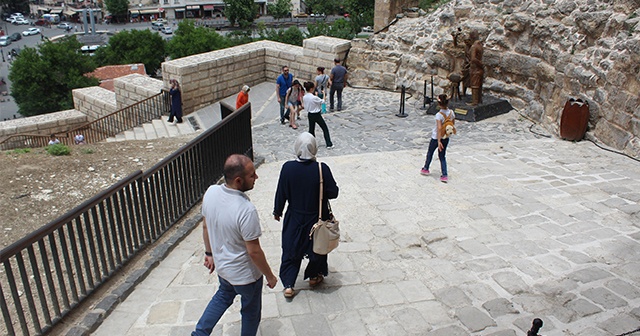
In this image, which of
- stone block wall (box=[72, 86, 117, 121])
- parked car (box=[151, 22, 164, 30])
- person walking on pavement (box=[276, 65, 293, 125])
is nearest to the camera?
person walking on pavement (box=[276, 65, 293, 125])

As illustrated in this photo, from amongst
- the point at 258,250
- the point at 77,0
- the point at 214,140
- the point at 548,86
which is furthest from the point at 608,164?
the point at 77,0

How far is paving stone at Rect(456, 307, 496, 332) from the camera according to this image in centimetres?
420

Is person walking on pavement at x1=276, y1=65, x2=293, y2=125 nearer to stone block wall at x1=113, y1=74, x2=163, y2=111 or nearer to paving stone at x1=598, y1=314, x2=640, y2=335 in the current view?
stone block wall at x1=113, y1=74, x2=163, y2=111

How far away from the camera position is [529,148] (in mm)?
9633

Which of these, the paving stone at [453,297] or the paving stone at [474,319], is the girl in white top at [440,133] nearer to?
the paving stone at [453,297]

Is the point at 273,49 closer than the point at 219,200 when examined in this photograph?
No

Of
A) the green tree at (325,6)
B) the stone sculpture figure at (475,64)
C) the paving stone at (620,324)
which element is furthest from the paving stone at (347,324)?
the green tree at (325,6)

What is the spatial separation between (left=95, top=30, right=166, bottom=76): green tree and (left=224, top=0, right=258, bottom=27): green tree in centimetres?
2825

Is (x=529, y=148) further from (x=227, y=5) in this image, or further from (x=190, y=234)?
(x=227, y=5)

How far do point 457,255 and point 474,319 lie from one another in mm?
1263

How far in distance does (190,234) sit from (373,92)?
31.6ft

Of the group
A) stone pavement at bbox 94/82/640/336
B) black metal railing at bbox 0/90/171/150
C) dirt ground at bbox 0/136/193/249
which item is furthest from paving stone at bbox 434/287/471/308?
black metal railing at bbox 0/90/171/150

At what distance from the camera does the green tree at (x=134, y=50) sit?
155ft

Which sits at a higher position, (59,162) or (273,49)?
(273,49)
